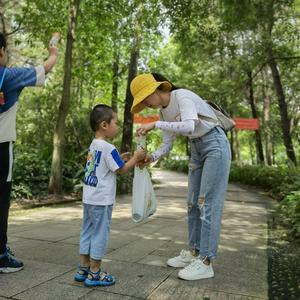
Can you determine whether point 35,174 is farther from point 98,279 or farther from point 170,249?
point 98,279

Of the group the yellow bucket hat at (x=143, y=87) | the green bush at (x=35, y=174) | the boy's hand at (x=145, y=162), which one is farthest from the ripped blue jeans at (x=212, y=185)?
the green bush at (x=35, y=174)

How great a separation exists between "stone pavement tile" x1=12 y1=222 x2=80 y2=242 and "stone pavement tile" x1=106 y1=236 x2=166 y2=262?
92cm

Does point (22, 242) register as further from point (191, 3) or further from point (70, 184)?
point (191, 3)

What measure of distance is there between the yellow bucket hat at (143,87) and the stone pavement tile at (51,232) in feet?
7.67

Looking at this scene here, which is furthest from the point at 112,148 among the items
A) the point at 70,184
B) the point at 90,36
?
the point at 90,36

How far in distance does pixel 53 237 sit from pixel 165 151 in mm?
2165

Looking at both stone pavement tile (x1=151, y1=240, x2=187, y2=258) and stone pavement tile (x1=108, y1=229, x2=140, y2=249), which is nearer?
stone pavement tile (x1=151, y1=240, x2=187, y2=258)

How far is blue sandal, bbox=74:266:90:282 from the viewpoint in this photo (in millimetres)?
3314

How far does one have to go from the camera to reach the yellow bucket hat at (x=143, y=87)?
3434mm

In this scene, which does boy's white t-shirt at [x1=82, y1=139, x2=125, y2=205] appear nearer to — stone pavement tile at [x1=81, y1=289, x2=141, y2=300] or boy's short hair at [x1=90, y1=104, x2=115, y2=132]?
boy's short hair at [x1=90, y1=104, x2=115, y2=132]

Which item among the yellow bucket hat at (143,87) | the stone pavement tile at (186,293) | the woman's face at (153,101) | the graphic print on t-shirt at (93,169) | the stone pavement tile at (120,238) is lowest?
the stone pavement tile at (120,238)

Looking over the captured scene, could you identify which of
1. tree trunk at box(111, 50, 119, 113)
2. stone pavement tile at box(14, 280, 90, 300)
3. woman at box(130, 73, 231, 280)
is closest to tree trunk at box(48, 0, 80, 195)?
tree trunk at box(111, 50, 119, 113)

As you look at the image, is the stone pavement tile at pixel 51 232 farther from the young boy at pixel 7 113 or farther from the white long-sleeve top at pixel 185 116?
the white long-sleeve top at pixel 185 116

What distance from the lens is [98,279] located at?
3.24m
